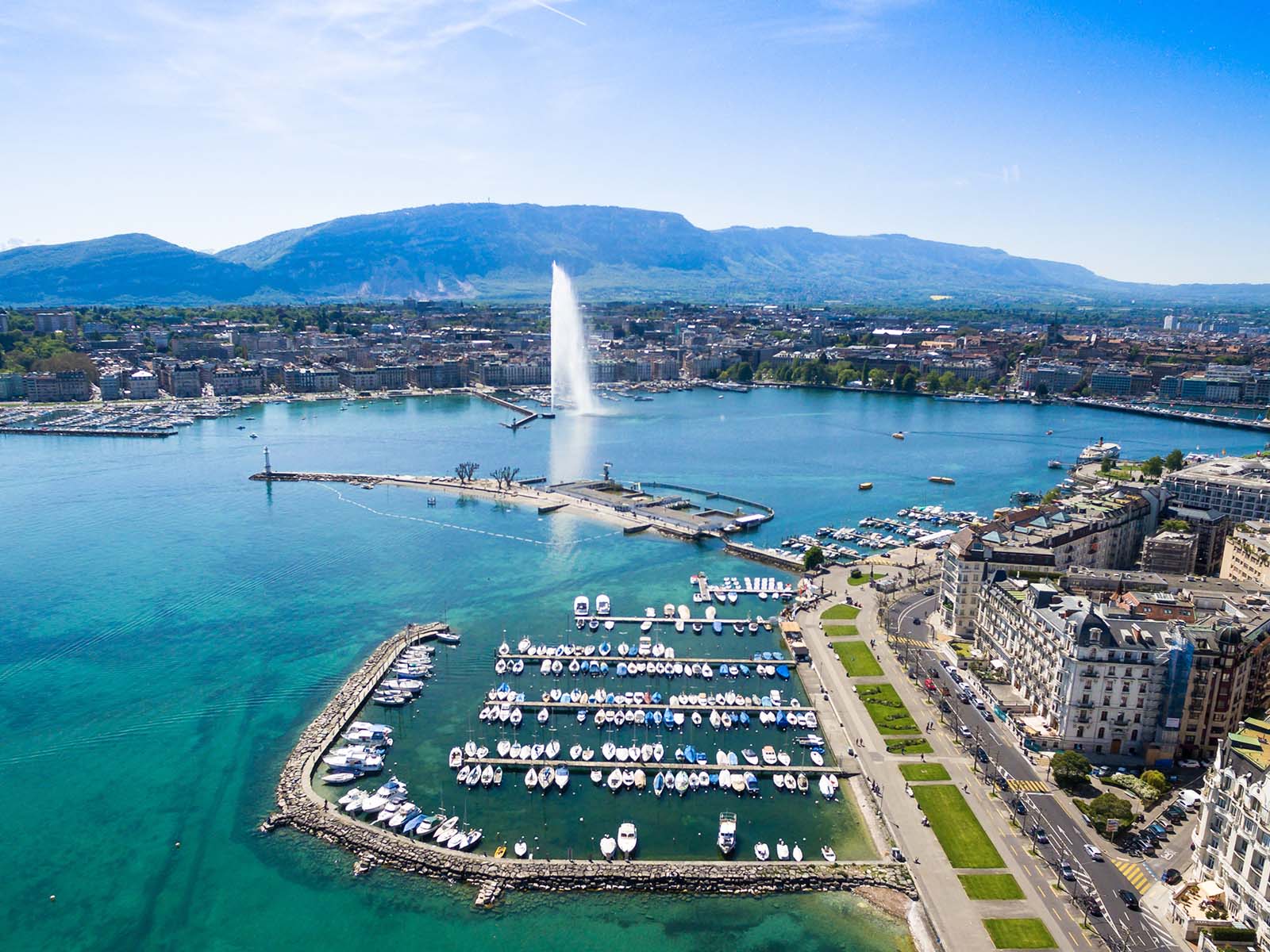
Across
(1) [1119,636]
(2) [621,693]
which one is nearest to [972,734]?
(1) [1119,636]

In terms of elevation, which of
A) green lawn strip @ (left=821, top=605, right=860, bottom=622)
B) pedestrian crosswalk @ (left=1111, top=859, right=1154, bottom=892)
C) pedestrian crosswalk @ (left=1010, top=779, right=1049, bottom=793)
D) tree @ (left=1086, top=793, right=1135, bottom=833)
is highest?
tree @ (left=1086, top=793, right=1135, bottom=833)

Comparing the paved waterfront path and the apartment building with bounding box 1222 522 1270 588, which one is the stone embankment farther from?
the apartment building with bounding box 1222 522 1270 588

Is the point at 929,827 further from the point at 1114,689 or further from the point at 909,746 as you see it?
the point at 1114,689

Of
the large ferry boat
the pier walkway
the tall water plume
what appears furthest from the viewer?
the tall water plume

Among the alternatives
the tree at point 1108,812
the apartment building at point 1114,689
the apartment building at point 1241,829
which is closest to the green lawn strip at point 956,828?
the tree at point 1108,812

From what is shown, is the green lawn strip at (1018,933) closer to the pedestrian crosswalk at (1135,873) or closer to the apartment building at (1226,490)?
the pedestrian crosswalk at (1135,873)

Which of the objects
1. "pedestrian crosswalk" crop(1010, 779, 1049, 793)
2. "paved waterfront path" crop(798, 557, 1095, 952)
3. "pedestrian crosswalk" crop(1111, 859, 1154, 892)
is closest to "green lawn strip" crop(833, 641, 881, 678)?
"paved waterfront path" crop(798, 557, 1095, 952)

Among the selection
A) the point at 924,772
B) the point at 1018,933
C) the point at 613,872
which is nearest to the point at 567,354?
the point at 924,772
